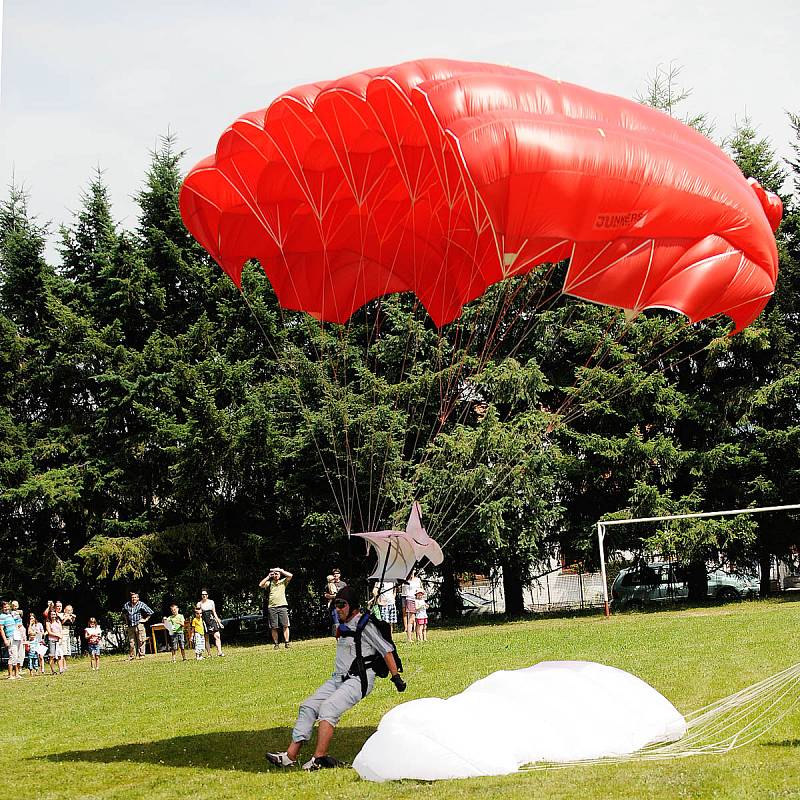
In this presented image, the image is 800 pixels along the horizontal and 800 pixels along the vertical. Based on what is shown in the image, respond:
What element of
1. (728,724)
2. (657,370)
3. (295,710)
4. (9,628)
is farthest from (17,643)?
(657,370)

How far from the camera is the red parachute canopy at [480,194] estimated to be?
8578mm

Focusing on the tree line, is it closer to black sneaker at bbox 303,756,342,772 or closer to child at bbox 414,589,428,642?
child at bbox 414,589,428,642

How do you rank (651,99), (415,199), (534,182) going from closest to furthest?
(534,182), (415,199), (651,99)

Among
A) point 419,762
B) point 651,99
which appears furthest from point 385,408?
point 419,762

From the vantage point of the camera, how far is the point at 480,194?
8.64m

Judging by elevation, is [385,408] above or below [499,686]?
above

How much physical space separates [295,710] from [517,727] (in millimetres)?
3761

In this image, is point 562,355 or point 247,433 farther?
point 562,355

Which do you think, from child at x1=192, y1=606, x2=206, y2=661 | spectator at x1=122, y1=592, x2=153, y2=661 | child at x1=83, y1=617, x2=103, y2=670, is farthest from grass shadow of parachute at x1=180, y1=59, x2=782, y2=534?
spectator at x1=122, y1=592, x2=153, y2=661

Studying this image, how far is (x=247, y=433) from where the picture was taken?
25.6m

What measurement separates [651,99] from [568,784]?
2736cm

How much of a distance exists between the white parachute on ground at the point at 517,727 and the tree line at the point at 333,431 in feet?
50.9

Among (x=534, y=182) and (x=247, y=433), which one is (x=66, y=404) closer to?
(x=247, y=433)

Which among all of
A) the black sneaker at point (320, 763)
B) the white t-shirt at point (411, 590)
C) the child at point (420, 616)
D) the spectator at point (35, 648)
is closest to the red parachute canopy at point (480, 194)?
the black sneaker at point (320, 763)
